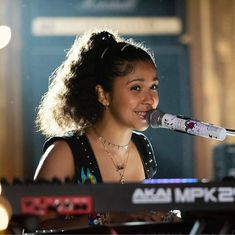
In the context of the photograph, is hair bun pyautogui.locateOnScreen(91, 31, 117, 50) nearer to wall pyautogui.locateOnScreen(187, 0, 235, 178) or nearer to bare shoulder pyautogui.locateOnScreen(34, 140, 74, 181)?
bare shoulder pyautogui.locateOnScreen(34, 140, 74, 181)

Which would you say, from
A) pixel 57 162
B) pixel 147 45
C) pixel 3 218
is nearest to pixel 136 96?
pixel 57 162

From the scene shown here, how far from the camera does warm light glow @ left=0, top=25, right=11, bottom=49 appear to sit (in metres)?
5.18

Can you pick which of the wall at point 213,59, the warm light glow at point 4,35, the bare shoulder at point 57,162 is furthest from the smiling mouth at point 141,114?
the wall at point 213,59

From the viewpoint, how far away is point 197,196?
5.07 feet

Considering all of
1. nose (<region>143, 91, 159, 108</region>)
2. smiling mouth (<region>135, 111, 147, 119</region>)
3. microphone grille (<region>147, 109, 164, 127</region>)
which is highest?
nose (<region>143, 91, 159, 108</region>)

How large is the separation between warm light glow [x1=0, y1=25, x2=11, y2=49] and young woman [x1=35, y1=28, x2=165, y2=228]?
109 inches

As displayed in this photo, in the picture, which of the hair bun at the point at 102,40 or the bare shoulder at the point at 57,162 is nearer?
the bare shoulder at the point at 57,162

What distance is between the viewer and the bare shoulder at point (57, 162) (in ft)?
6.85

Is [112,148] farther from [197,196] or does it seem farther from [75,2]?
[75,2]

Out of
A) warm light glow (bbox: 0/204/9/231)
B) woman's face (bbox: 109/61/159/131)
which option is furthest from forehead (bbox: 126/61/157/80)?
warm light glow (bbox: 0/204/9/231)

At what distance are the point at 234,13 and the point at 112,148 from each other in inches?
137

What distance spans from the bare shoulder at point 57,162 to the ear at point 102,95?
0.19 metres

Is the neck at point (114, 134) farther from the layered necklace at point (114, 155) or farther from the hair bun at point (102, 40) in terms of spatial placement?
the hair bun at point (102, 40)

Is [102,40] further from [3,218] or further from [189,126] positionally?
[3,218]
